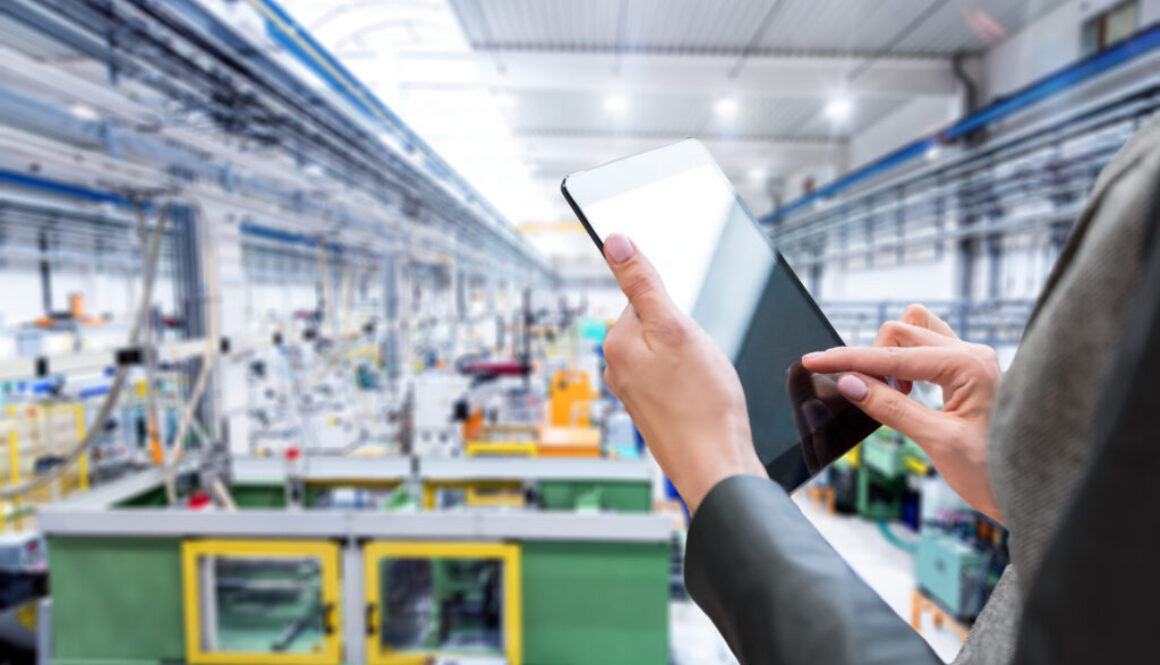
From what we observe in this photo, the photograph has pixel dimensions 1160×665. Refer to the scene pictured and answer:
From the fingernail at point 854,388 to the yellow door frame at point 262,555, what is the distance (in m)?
1.93

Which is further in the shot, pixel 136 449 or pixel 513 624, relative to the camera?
pixel 136 449

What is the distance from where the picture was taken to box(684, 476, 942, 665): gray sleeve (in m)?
0.29

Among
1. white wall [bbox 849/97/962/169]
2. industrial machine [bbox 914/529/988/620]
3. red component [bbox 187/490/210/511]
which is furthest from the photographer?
white wall [bbox 849/97/962/169]

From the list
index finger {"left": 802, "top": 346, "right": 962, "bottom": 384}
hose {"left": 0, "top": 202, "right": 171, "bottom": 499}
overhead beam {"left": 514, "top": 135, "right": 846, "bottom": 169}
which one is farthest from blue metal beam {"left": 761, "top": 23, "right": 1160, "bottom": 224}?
hose {"left": 0, "top": 202, "right": 171, "bottom": 499}

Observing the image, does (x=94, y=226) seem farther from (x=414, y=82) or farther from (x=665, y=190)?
(x=665, y=190)

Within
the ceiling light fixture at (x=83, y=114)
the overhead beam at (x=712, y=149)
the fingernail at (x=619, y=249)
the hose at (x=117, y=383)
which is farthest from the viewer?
the overhead beam at (x=712, y=149)

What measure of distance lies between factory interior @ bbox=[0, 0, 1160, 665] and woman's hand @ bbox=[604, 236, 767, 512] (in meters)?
0.12

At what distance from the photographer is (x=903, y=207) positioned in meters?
5.04

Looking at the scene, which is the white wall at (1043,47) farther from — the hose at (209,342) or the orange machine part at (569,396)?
the hose at (209,342)

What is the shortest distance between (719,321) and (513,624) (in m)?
1.77

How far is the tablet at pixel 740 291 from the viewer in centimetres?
55

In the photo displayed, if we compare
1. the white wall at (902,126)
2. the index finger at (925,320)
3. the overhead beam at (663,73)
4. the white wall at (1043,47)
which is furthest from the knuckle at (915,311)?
the white wall at (902,126)

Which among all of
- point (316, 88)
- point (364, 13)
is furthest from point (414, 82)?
point (316, 88)

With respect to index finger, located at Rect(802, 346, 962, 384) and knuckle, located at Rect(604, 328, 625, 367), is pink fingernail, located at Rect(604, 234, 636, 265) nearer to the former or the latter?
knuckle, located at Rect(604, 328, 625, 367)
